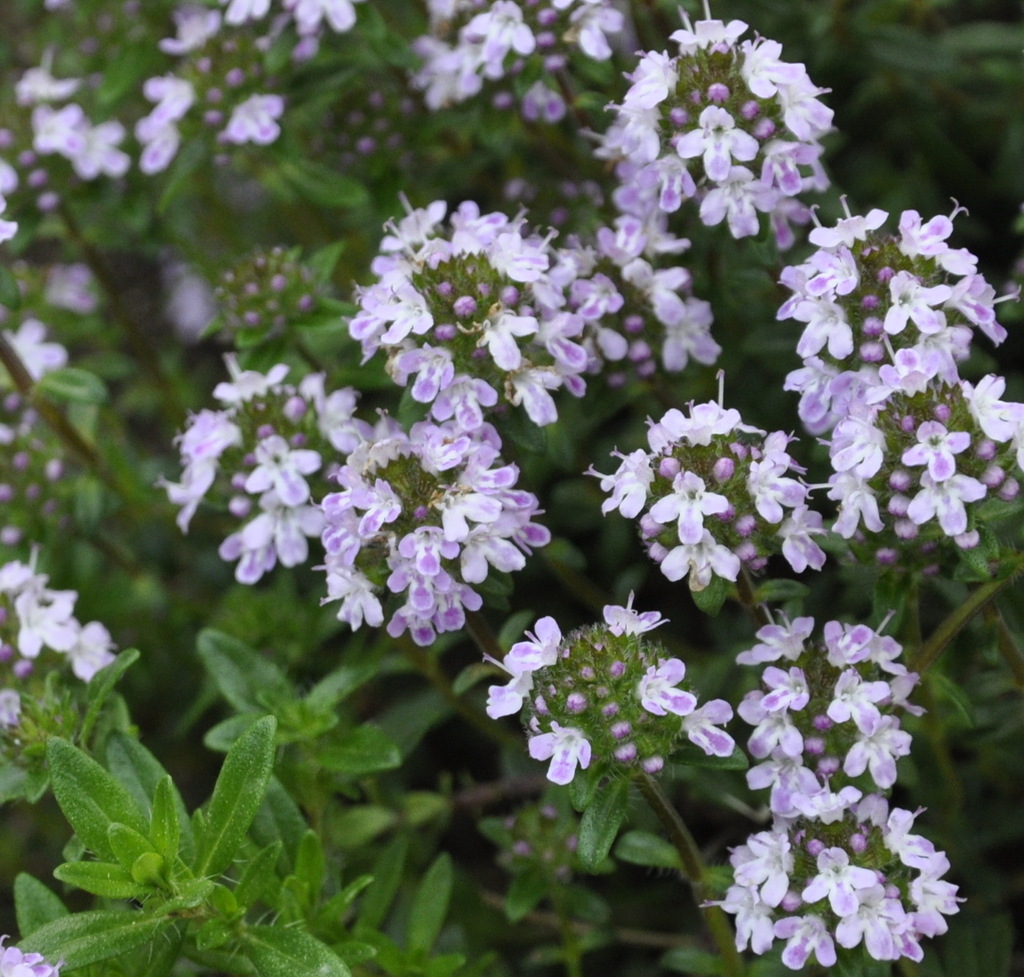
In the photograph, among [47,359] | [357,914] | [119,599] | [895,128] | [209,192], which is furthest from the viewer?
[209,192]

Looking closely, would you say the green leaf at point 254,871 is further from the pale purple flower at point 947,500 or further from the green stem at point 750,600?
the pale purple flower at point 947,500

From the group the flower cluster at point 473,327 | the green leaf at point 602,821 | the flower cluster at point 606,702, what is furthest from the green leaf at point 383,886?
the flower cluster at point 473,327

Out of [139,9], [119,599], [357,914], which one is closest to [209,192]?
[139,9]

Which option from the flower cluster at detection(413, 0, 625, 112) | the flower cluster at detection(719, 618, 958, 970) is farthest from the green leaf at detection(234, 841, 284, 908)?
the flower cluster at detection(413, 0, 625, 112)

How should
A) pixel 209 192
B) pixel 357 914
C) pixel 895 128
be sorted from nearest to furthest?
pixel 357 914, pixel 895 128, pixel 209 192

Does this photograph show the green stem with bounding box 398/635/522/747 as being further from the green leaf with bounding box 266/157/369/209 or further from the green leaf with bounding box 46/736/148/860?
the green leaf with bounding box 266/157/369/209

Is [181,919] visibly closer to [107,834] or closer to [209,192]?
[107,834]

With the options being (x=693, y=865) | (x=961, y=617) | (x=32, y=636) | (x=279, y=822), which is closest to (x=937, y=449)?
(x=961, y=617)
